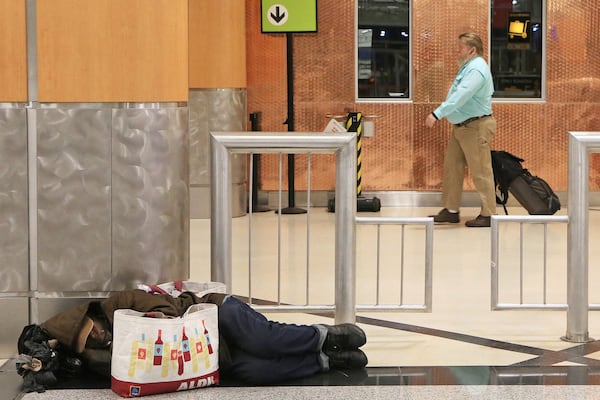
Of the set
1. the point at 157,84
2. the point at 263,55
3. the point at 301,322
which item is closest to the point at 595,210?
the point at 263,55

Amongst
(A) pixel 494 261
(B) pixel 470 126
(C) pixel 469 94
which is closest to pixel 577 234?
(A) pixel 494 261

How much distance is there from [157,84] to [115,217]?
72 centimetres

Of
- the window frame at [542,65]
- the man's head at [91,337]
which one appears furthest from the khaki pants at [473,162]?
the man's head at [91,337]

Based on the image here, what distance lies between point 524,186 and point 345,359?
6.13m

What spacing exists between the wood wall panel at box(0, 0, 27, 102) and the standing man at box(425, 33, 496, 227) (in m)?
5.72

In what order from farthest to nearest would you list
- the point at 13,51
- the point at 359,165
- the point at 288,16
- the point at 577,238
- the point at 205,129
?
the point at 359,165 → the point at 205,129 → the point at 288,16 → the point at 577,238 → the point at 13,51

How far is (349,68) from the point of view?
1352 cm

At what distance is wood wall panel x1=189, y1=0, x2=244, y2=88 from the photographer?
1202 centimetres

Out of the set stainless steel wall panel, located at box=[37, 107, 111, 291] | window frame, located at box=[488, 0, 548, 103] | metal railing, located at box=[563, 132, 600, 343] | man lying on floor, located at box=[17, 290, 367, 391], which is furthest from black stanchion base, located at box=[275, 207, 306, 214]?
man lying on floor, located at box=[17, 290, 367, 391]

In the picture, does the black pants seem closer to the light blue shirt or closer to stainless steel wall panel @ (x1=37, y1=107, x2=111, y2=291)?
stainless steel wall panel @ (x1=37, y1=107, x2=111, y2=291)

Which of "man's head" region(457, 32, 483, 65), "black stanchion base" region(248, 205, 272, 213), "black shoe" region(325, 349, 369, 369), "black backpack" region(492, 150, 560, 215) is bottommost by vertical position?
"black shoe" region(325, 349, 369, 369)

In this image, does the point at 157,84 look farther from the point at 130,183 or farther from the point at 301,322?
the point at 301,322

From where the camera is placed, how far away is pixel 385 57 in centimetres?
1367

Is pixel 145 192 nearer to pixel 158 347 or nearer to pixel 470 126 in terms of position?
pixel 158 347
